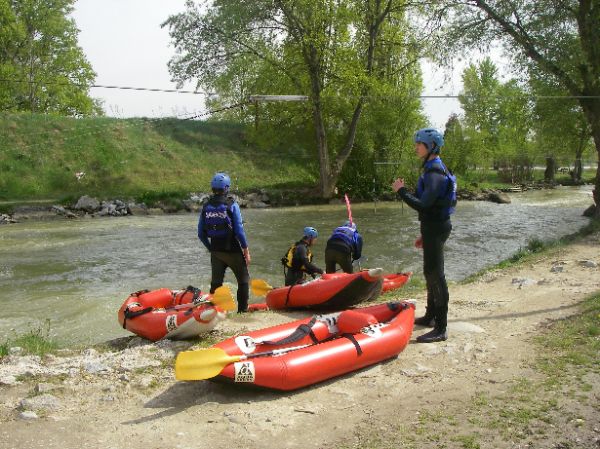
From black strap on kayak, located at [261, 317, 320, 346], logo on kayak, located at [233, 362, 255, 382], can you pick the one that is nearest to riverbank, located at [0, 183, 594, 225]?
black strap on kayak, located at [261, 317, 320, 346]

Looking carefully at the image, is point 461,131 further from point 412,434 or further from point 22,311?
point 412,434

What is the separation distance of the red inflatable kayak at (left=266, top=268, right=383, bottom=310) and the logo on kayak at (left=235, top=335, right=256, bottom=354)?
2336mm

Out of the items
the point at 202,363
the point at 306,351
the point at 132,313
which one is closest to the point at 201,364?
the point at 202,363

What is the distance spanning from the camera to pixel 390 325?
514 centimetres

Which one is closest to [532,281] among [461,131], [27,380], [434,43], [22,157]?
[27,380]

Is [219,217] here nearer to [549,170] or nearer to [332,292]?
[332,292]

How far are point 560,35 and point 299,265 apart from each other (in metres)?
11.4

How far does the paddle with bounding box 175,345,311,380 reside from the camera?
4039mm

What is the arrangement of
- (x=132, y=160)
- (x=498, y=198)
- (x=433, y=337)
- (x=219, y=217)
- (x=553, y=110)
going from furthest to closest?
(x=132, y=160), (x=498, y=198), (x=553, y=110), (x=219, y=217), (x=433, y=337)

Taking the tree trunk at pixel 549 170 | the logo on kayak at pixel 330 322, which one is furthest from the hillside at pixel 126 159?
the logo on kayak at pixel 330 322

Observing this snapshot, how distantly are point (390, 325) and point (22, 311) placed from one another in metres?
6.37

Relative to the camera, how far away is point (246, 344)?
4672mm

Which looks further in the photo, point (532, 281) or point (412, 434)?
point (532, 281)

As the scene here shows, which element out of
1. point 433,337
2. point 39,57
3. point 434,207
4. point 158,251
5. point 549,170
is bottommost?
point 158,251
